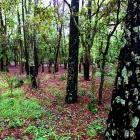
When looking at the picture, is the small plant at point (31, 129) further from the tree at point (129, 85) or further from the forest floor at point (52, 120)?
the tree at point (129, 85)

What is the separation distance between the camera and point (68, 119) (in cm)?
468

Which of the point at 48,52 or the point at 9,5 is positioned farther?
the point at 48,52

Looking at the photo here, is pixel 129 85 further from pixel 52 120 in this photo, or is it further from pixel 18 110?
pixel 18 110

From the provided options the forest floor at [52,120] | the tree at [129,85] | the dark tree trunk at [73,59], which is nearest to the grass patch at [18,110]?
the forest floor at [52,120]

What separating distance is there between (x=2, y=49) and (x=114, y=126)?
56.0 ft

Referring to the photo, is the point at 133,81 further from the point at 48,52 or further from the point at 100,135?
the point at 48,52

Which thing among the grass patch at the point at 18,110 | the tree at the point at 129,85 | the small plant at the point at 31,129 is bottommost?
the small plant at the point at 31,129

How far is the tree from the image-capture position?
78.8 inches

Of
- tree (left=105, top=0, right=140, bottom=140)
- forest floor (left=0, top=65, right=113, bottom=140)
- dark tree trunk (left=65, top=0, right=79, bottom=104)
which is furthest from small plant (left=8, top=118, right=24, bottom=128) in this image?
tree (left=105, top=0, right=140, bottom=140)

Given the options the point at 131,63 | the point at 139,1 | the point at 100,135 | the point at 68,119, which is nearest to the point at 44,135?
the point at 68,119

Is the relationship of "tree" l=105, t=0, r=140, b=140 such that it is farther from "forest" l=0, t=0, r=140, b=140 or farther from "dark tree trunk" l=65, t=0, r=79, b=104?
"dark tree trunk" l=65, t=0, r=79, b=104

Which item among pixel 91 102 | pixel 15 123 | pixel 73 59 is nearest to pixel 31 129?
pixel 15 123

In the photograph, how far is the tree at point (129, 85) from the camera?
2.00 metres

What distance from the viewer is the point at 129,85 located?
6.69 ft
